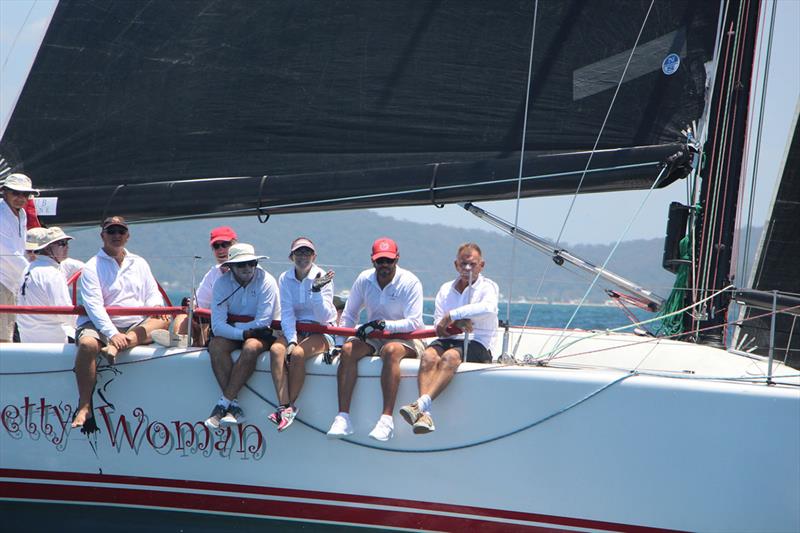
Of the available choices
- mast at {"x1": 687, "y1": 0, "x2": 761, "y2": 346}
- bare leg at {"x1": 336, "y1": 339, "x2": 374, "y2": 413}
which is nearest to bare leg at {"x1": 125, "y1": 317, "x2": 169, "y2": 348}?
bare leg at {"x1": 336, "y1": 339, "x2": 374, "y2": 413}

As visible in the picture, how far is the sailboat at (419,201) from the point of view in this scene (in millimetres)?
4609

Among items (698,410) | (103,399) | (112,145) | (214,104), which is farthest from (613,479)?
(112,145)

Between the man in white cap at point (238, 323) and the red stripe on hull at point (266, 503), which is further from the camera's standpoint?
the man in white cap at point (238, 323)

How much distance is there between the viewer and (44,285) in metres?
5.47

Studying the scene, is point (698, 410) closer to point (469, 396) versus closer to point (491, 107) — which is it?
point (469, 396)

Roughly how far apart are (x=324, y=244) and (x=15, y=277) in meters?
89.1

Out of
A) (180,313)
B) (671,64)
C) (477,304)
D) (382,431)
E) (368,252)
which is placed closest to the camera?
(382,431)

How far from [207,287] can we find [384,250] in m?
1.28

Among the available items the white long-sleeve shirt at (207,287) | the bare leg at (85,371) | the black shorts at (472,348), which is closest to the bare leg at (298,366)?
the black shorts at (472,348)

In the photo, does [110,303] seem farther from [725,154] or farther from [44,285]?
[725,154]

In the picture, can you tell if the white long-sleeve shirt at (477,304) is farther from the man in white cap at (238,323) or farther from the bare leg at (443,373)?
the man in white cap at (238,323)

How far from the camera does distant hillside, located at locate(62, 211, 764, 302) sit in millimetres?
5332

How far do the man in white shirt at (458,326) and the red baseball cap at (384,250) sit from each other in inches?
13.5

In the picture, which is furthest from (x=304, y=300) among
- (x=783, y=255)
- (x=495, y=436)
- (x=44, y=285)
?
(x=783, y=255)
